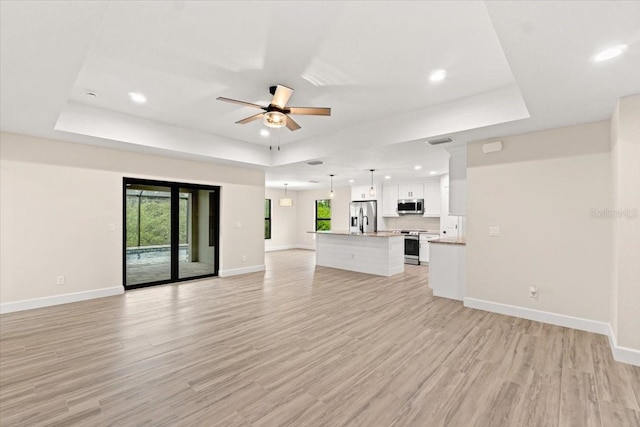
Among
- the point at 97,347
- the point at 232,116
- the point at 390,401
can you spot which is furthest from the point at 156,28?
the point at 390,401

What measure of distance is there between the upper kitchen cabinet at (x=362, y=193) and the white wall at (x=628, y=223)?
672 centimetres

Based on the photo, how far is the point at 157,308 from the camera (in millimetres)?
4293

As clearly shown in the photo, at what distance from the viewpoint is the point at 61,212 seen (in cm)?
455

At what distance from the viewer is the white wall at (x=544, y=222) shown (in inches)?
137

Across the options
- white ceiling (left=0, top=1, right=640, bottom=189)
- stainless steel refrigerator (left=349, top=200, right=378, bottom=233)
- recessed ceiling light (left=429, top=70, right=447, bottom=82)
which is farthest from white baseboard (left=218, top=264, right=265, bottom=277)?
recessed ceiling light (left=429, top=70, right=447, bottom=82)

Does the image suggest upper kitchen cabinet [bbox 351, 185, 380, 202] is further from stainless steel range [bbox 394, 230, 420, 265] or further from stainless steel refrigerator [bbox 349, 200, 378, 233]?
stainless steel range [bbox 394, 230, 420, 265]

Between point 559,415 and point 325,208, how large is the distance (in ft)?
33.4

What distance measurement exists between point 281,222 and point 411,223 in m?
5.43

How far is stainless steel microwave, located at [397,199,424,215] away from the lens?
28.2 ft

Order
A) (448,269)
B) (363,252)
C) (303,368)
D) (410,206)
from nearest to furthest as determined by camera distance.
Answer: (303,368) < (448,269) < (363,252) < (410,206)

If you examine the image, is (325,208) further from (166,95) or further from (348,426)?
(348,426)

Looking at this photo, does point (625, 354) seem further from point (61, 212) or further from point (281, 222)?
point (281, 222)

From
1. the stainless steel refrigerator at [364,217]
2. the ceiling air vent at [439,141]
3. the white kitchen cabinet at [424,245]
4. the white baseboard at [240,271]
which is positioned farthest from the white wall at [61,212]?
the white kitchen cabinet at [424,245]

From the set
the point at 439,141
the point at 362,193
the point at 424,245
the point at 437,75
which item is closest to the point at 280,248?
the point at 362,193
